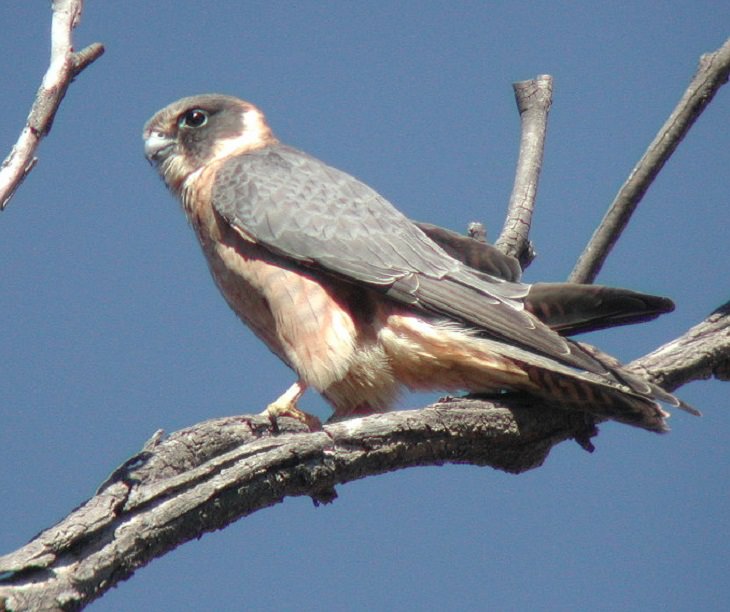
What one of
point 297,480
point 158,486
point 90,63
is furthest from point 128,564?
point 90,63

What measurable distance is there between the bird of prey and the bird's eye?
331mm

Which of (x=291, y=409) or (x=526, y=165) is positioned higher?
(x=526, y=165)

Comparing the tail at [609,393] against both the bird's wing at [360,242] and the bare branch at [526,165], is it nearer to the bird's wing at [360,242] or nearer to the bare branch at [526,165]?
the bird's wing at [360,242]

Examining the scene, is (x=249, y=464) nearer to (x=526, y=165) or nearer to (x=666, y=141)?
(x=666, y=141)

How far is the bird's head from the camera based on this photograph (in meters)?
5.42

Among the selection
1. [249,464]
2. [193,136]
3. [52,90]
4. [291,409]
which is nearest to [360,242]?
[291,409]

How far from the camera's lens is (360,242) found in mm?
4742

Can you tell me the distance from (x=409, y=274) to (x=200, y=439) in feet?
4.33

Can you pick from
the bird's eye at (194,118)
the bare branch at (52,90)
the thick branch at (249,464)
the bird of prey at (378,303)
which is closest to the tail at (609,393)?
the bird of prey at (378,303)

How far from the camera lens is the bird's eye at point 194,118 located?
551 centimetres

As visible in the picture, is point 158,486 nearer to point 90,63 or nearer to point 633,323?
point 90,63

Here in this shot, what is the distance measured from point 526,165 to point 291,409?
1861mm

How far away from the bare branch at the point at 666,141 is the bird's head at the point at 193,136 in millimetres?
2007

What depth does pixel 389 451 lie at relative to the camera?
355cm
